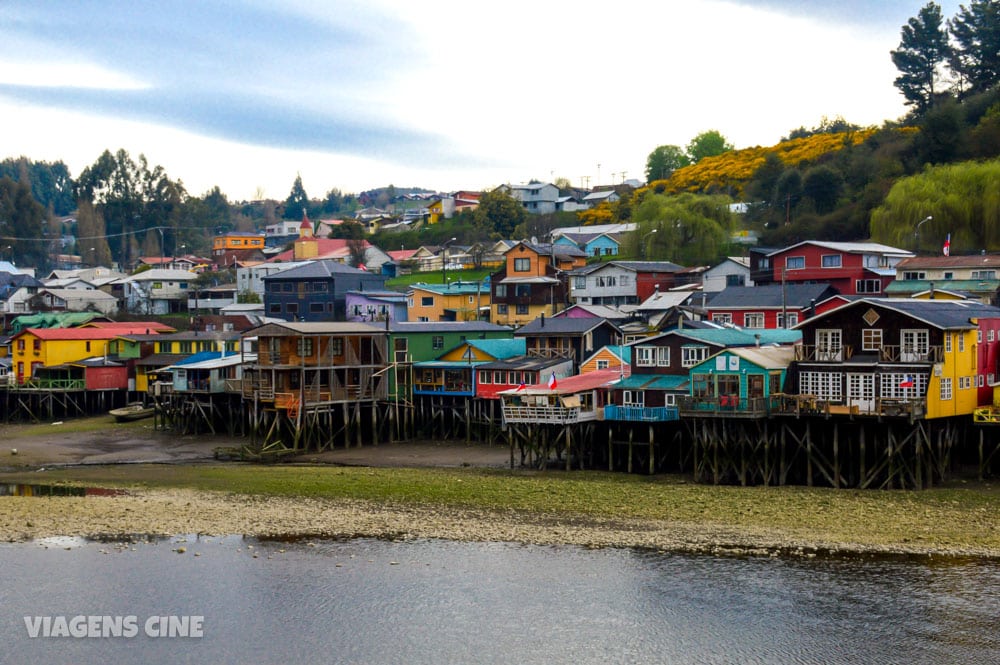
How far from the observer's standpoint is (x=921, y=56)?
118 metres

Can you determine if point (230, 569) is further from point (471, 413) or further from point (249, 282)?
point (249, 282)

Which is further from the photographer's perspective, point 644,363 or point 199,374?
point 199,374

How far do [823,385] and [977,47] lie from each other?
3290 inches

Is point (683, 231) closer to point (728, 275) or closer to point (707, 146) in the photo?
point (728, 275)

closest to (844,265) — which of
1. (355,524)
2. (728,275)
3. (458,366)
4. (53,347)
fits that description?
(728,275)

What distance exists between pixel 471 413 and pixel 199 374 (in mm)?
18400

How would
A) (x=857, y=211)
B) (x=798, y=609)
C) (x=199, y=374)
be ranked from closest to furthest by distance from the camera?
(x=798, y=609), (x=199, y=374), (x=857, y=211)

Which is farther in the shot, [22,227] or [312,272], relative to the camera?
[22,227]

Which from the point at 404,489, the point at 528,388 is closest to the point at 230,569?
the point at 404,489

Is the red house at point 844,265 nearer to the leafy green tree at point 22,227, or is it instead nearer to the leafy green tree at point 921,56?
the leafy green tree at point 921,56

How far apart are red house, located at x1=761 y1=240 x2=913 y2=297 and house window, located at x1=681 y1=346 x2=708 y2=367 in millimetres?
23711

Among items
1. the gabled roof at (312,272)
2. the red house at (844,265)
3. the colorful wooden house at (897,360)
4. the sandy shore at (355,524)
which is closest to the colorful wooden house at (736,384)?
the colorful wooden house at (897,360)

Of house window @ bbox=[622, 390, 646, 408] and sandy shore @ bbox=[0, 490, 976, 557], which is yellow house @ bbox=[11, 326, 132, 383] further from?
house window @ bbox=[622, 390, 646, 408]

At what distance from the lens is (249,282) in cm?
11675
